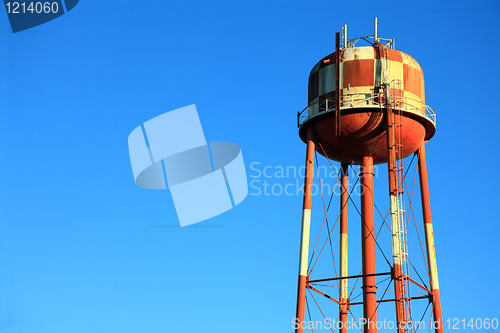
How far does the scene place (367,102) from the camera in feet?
82.7

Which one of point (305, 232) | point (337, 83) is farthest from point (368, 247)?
point (337, 83)

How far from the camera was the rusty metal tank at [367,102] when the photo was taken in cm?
2523

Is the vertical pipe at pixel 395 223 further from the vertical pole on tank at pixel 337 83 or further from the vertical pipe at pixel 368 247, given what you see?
the vertical pole on tank at pixel 337 83

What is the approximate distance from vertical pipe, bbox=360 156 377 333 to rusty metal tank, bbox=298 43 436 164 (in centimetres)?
110

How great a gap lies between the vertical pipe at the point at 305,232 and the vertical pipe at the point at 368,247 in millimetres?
2604

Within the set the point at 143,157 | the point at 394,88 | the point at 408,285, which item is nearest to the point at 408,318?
the point at 408,285

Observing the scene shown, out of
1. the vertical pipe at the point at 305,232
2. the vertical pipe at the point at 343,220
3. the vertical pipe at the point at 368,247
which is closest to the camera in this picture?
the vertical pipe at the point at 305,232

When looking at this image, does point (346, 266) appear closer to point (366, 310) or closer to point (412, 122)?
point (366, 310)

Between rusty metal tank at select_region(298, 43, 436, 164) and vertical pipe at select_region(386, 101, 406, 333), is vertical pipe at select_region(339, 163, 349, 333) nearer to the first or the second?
rusty metal tank at select_region(298, 43, 436, 164)

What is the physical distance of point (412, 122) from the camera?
25.6m

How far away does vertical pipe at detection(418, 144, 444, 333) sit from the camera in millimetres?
24047

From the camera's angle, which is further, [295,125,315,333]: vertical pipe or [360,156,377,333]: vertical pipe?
[360,156,377,333]: vertical pipe

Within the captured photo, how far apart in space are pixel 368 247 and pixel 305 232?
11.1 feet

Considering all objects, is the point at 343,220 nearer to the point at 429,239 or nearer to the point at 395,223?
the point at 429,239
